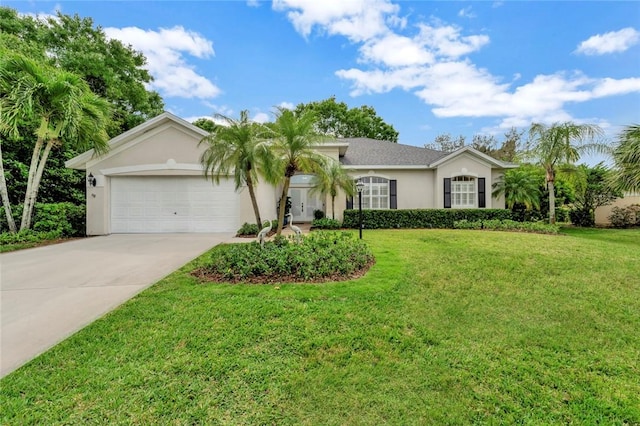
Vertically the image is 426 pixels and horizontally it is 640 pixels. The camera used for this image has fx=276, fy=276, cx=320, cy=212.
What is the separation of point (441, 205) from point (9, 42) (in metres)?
22.2

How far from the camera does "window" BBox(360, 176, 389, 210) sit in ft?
53.2

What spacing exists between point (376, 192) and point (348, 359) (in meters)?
13.9

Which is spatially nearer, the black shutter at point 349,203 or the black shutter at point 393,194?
the black shutter at point 349,203

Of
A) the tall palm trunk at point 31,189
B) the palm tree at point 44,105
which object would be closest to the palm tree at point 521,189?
the palm tree at point 44,105

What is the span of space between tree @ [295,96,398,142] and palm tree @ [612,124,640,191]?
21948mm

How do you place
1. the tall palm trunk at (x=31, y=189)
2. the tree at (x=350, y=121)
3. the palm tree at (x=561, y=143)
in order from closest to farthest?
the tall palm trunk at (x=31, y=189), the palm tree at (x=561, y=143), the tree at (x=350, y=121)

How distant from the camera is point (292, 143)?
6773mm

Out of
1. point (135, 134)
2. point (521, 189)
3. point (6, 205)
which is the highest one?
point (135, 134)

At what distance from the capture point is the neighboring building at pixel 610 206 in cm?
1562

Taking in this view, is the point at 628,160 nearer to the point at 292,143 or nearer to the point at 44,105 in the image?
the point at 292,143

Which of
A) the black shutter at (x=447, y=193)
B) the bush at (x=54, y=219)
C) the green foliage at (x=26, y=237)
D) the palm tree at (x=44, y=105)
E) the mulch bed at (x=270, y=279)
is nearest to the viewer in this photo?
the mulch bed at (x=270, y=279)

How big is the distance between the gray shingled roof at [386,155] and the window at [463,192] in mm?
1833

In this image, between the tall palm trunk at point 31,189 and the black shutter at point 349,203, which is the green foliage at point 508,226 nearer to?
the black shutter at point 349,203

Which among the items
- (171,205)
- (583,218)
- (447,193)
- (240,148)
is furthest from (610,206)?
(171,205)
